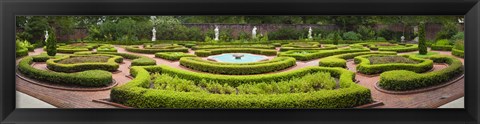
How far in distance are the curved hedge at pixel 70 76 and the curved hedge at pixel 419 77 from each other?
4902 mm

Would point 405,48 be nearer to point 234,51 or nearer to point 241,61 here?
point 241,61

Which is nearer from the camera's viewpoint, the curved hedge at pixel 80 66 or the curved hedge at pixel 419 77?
the curved hedge at pixel 419 77

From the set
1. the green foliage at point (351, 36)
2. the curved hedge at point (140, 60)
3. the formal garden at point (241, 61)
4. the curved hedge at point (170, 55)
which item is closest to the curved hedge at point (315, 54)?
the formal garden at point (241, 61)

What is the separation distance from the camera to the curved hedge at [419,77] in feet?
26.1

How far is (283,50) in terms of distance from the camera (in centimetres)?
884

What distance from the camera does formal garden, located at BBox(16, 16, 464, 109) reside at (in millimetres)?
7777

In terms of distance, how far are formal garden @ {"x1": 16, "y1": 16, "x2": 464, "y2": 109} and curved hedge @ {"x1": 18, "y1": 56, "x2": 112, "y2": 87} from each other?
0.02 meters

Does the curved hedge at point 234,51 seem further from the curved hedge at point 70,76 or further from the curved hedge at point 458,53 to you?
the curved hedge at point 458,53

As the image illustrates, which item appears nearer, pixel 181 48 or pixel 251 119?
pixel 251 119
